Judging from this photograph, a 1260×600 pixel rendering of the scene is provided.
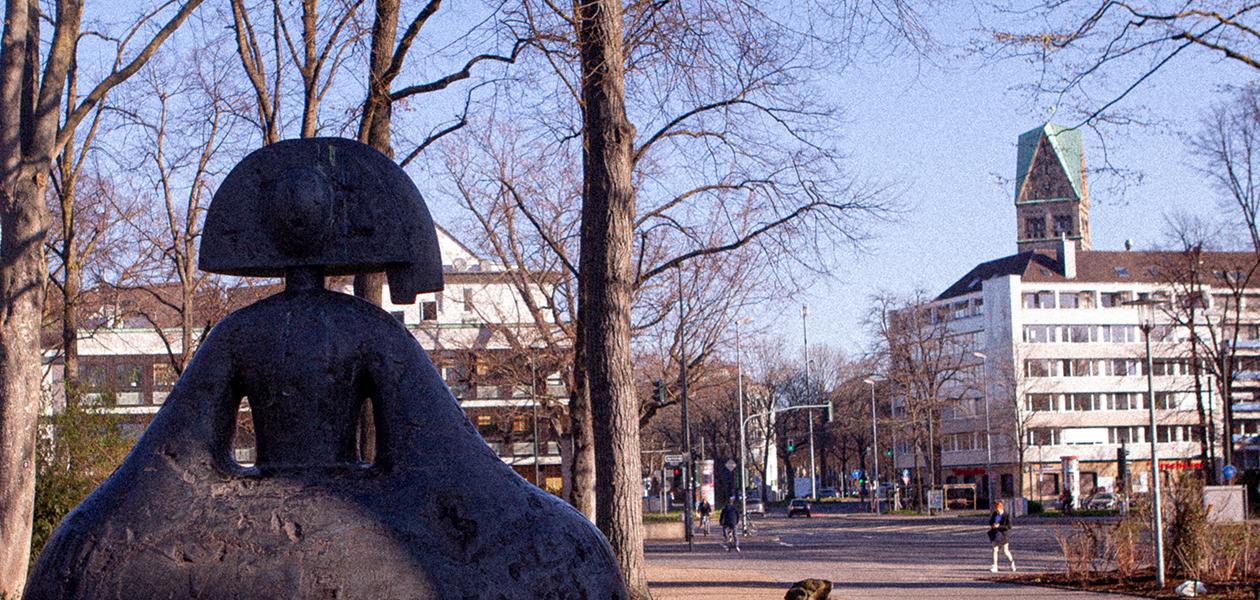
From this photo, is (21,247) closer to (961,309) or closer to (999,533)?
(999,533)

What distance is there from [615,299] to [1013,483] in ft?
261

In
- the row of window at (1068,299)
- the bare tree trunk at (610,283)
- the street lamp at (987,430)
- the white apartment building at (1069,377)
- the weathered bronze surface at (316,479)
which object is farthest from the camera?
the row of window at (1068,299)

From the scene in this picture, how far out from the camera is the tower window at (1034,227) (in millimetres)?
143500

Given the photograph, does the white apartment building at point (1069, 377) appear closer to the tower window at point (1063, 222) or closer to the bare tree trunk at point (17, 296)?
the tower window at point (1063, 222)

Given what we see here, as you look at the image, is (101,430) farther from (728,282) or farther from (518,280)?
(728,282)

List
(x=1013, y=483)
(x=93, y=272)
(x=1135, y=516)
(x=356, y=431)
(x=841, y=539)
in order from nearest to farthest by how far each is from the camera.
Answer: (x=356, y=431) → (x=1135, y=516) → (x=93, y=272) → (x=841, y=539) → (x=1013, y=483)

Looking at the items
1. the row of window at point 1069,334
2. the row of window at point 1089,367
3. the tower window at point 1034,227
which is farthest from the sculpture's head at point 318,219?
the tower window at point 1034,227

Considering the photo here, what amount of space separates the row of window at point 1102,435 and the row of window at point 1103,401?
50.6 inches

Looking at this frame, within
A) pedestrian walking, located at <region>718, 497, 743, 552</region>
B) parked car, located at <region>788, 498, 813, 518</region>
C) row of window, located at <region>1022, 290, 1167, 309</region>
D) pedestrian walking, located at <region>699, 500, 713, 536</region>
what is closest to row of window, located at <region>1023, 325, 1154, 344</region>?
row of window, located at <region>1022, 290, 1167, 309</region>

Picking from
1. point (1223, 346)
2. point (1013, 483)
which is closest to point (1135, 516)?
point (1223, 346)

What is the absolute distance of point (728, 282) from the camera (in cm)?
3400

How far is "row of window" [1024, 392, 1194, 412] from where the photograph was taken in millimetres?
91812

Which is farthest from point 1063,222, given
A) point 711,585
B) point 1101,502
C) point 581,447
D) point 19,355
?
point 19,355

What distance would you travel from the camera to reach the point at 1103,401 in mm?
94500
